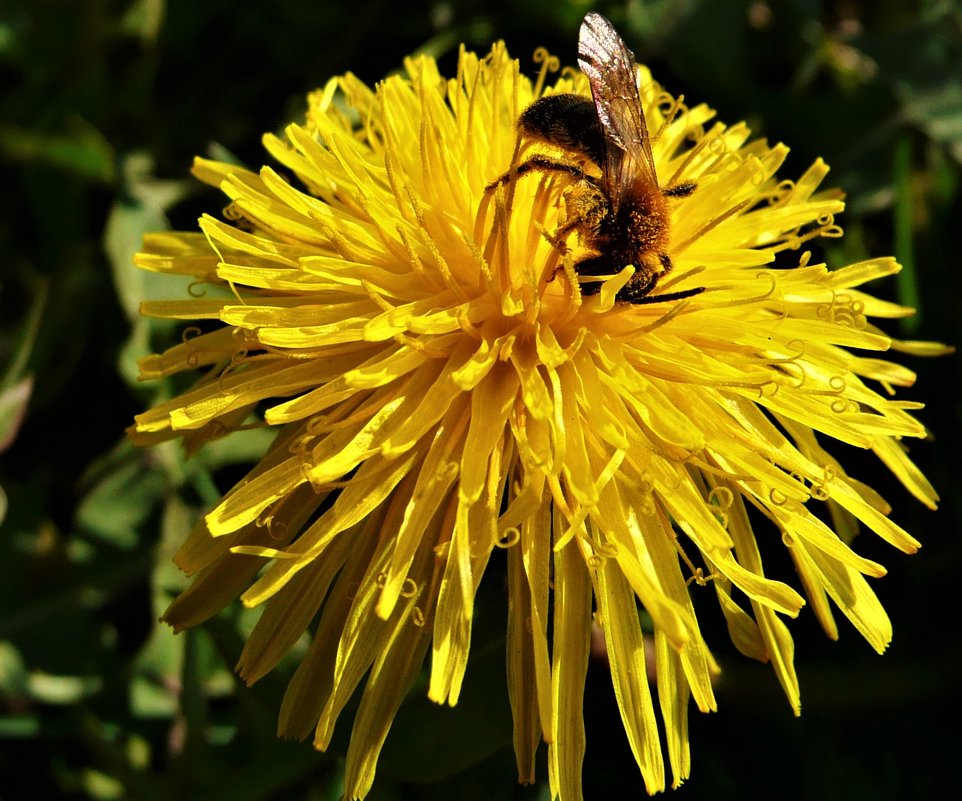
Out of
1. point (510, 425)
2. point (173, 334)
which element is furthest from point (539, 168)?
point (173, 334)

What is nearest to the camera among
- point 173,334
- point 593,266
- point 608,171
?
point 608,171

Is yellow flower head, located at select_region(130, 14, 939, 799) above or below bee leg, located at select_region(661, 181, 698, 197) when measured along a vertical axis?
below

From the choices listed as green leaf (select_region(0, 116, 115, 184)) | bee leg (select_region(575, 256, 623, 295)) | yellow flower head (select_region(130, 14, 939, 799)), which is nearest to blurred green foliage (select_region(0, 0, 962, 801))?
green leaf (select_region(0, 116, 115, 184))

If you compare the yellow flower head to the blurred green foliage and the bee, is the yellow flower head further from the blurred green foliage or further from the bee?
the blurred green foliage

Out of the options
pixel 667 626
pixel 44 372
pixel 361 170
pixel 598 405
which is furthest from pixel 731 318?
pixel 44 372

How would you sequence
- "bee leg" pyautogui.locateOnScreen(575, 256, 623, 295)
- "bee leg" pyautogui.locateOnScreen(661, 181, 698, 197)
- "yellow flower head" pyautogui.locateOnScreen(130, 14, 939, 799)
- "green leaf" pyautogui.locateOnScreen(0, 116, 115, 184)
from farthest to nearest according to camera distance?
1. "green leaf" pyautogui.locateOnScreen(0, 116, 115, 184)
2. "bee leg" pyautogui.locateOnScreen(661, 181, 698, 197)
3. "bee leg" pyautogui.locateOnScreen(575, 256, 623, 295)
4. "yellow flower head" pyautogui.locateOnScreen(130, 14, 939, 799)

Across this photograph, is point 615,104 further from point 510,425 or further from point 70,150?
point 70,150

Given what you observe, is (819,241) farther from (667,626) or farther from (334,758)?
(334,758)
